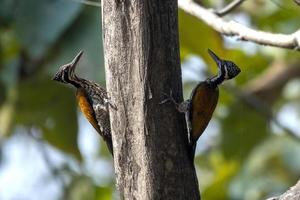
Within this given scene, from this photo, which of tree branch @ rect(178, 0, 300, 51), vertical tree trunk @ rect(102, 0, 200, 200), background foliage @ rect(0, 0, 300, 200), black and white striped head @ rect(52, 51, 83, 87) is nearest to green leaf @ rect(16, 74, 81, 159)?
background foliage @ rect(0, 0, 300, 200)

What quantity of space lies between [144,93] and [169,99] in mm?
48

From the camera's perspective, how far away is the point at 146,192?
178cm

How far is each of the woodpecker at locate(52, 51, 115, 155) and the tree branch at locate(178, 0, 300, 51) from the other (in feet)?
1.13

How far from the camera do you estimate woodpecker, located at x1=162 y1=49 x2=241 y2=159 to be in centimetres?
187

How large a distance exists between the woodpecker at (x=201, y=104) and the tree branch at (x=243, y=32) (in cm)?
8

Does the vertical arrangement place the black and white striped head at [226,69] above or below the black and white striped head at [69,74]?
above

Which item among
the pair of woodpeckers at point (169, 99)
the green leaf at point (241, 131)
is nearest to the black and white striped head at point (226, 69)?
the pair of woodpeckers at point (169, 99)

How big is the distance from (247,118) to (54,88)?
88 cm

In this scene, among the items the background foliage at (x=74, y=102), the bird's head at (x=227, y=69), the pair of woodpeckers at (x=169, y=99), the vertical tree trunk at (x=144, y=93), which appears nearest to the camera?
the vertical tree trunk at (x=144, y=93)

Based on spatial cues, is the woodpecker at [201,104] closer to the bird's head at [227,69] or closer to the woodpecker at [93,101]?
the bird's head at [227,69]

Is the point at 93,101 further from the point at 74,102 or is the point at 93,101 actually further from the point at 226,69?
the point at 74,102

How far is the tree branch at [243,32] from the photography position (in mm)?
2061

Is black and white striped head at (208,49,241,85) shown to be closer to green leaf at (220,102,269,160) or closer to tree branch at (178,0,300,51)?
tree branch at (178,0,300,51)

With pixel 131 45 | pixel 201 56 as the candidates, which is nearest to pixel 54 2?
pixel 201 56
